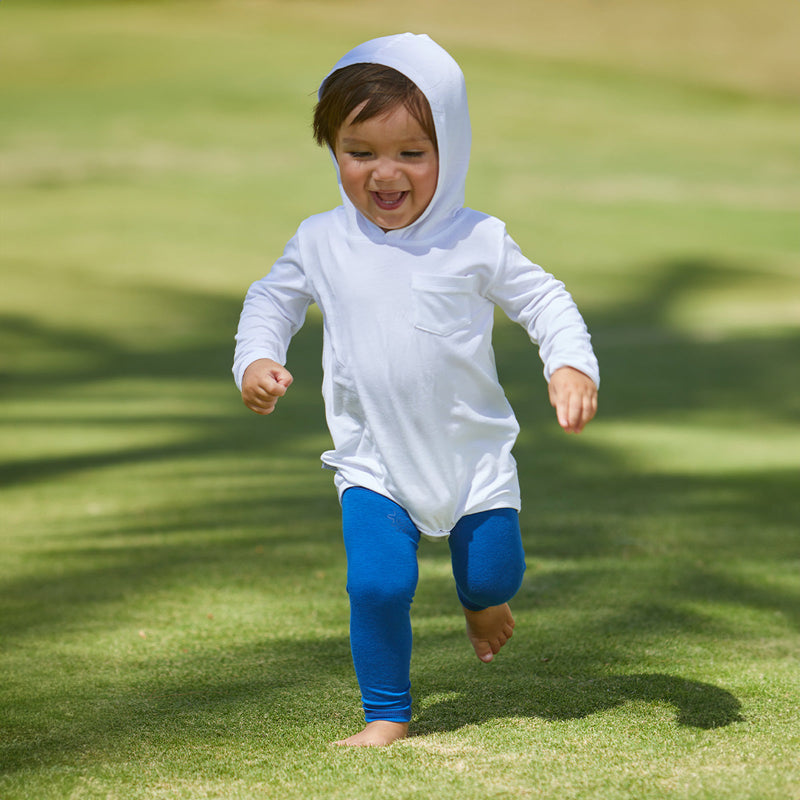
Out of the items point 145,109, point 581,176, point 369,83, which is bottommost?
point 369,83

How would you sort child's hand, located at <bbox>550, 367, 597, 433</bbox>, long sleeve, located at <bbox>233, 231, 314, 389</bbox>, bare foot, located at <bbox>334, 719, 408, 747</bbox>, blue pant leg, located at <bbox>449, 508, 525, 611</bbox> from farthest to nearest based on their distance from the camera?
long sleeve, located at <bbox>233, 231, 314, 389</bbox>, blue pant leg, located at <bbox>449, 508, 525, 611</bbox>, bare foot, located at <bbox>334, 719, 408, 747</bbox>, child's hand, located at <bbox>550, 367, 597, 433</bbox>

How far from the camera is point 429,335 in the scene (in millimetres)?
2791

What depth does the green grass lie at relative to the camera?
2.68m

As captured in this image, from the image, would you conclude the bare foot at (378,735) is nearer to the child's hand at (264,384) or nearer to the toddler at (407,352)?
the toddler at (407,352)

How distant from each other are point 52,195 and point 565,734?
779 inches

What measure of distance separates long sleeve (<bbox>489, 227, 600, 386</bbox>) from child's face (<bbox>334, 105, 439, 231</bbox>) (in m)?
0.24

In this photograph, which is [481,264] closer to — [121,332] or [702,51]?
[121,332]

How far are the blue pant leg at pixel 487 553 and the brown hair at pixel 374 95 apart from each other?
872mm

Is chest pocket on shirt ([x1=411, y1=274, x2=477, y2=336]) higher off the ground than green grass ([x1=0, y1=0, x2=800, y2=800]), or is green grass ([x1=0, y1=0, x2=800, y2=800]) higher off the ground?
chest pocket on shirt ([x1=411, y1=274, x2=477, y2=336])

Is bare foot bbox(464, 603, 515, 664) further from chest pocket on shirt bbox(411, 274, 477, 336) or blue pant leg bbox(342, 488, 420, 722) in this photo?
chest pocket on shirt bbox(411, 274, 477, 336)

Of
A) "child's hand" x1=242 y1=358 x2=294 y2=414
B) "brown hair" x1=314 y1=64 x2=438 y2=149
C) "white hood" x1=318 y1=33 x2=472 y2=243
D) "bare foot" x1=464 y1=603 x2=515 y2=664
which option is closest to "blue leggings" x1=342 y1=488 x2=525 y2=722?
"bare foot" x1=464 y1=603 x2=515 y2=664

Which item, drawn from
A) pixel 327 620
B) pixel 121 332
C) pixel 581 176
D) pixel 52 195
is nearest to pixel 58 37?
pixel 52 195

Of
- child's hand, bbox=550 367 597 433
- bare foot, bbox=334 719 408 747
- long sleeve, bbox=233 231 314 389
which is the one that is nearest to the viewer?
child's hand, bbox=550 367 597 433

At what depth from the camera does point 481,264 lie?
284 cm
